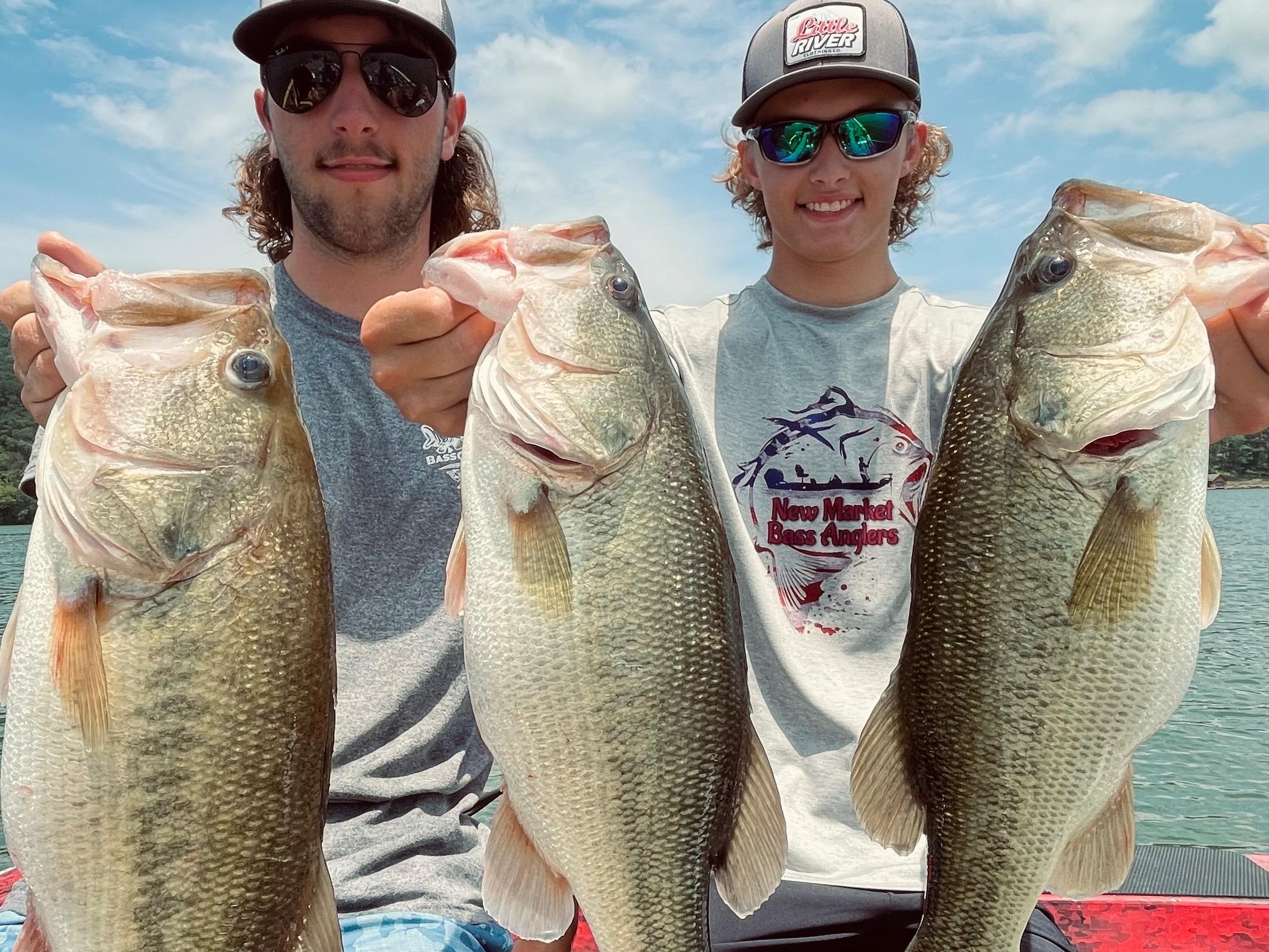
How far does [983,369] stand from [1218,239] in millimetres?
599

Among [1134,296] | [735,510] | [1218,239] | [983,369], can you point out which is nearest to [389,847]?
[735,510]

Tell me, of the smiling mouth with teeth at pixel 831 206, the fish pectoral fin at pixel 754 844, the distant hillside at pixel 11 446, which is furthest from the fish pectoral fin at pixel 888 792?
the distant hillside at pixel 11 446

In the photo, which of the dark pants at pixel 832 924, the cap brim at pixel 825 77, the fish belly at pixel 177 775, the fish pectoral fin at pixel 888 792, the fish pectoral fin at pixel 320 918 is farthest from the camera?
the cap brim at pixel 825 77

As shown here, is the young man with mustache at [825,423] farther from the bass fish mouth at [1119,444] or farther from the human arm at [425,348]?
the human arm at [425,348]

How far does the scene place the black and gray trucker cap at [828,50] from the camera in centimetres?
359

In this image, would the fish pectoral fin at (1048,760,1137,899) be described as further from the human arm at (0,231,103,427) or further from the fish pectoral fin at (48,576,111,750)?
the human arm at (0,231,103,427)

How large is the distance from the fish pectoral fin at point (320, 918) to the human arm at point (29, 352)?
4.02ft

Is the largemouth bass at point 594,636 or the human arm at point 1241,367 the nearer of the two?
the largemouth bass at point 594,636

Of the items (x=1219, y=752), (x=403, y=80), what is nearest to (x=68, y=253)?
(x=403, y=80)

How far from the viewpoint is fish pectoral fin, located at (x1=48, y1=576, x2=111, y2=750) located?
1.87 metres

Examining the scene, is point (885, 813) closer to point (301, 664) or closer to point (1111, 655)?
point (1111, 655)

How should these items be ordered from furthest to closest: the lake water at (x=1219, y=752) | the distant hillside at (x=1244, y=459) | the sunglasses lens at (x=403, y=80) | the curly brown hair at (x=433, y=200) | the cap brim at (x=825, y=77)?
the distant hillside at (x=1244, y=459) → the lake water at (x=1219, y=752) → the curly brown hair at (x=433, y=200) → the cap brim at (x=825, y=77) → the sunglasses lens at (x=403, y=80)

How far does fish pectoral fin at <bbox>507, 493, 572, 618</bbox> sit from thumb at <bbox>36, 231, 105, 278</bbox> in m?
1.07

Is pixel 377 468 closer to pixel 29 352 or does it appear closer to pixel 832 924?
pixel 29 352
